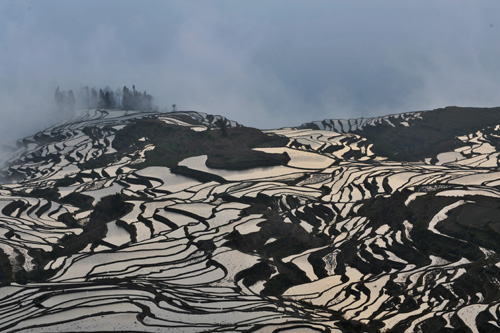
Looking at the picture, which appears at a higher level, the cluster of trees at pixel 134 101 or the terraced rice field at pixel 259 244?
the cluster of trees at pixel 134 101

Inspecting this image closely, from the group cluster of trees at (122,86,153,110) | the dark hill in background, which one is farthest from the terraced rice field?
cluster of trees at (122,86,153,110)

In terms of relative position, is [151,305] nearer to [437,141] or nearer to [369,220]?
[369,220]

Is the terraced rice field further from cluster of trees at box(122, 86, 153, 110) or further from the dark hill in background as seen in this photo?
cluster of trees at box(122, 86, 153, 110)

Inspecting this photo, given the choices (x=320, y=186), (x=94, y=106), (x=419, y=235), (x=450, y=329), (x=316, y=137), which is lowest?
(x=450, y=329)

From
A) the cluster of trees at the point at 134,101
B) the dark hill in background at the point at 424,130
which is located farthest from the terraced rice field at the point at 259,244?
the cluster of trees at the point at 134,101

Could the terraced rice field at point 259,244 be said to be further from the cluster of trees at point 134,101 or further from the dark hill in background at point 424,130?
the cluster of trees at point 134,101

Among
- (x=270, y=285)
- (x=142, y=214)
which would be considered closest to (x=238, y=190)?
(x=142, y=214)

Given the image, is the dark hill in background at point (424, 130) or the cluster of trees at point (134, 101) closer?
the dark hill in background at point (424, 130)

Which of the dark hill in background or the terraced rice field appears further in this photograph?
the dark hill in background
